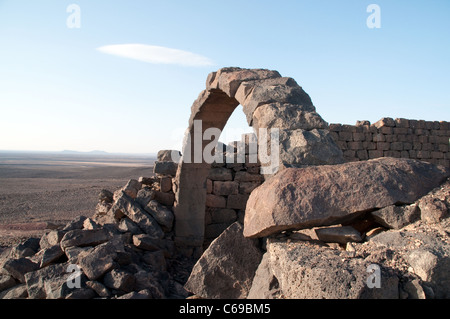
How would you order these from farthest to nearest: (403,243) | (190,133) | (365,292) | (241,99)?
(190,133)
(241,99)
(403,243)
(365,292)

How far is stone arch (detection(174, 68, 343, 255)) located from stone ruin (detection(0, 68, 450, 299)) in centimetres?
2

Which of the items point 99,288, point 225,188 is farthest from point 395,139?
point 99,288

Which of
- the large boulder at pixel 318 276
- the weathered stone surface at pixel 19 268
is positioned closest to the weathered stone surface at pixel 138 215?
the weathered stone surface at pixel 19 268

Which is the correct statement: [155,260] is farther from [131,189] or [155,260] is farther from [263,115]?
[263,115]

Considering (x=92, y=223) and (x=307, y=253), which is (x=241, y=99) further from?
(x=92, y=223)

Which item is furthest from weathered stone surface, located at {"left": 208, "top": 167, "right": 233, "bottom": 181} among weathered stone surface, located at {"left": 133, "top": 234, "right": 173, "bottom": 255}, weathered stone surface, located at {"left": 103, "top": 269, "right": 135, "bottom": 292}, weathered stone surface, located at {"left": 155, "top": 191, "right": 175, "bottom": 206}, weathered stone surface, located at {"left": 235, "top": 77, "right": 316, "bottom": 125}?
weathered stone surface, located at {"left": 103, "top": 269, "right": 135, "bottom": 292}

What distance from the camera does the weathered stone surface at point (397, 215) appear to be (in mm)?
2693

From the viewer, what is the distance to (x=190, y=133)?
7.04m

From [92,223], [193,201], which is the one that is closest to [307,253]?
[92,223]

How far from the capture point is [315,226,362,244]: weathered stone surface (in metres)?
2.70

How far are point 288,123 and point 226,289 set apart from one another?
2.03 metres

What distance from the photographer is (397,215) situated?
2709 mm

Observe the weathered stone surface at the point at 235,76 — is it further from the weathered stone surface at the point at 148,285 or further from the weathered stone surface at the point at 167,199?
the weathered stone surface at the point at 167,199

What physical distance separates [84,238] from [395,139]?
911cm
